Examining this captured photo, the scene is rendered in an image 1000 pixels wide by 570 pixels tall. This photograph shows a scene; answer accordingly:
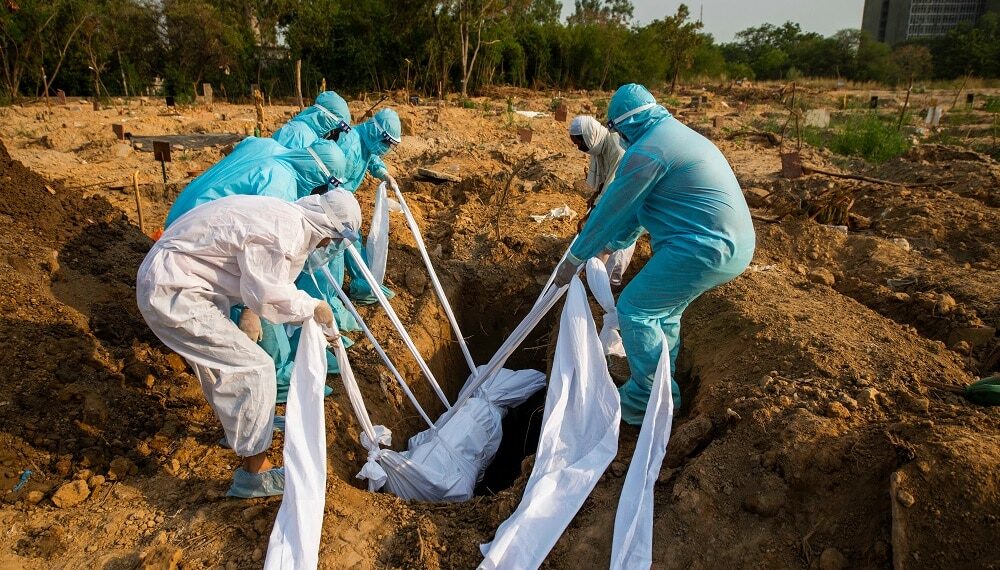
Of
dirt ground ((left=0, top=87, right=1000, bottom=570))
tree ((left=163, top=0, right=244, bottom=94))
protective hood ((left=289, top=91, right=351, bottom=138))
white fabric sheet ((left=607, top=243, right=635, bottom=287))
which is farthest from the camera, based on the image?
tree ((left=163, top=0, right=244, bottom=94))

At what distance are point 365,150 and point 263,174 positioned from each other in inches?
72.3

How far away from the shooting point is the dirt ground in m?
2.15

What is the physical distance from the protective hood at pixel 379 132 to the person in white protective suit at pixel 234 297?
2.37m

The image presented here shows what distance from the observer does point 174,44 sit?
2066cm

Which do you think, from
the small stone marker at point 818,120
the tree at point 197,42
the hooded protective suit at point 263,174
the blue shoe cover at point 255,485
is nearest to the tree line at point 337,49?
the tree at point 197,42

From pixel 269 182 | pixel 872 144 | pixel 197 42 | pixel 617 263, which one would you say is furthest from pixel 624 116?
pixel 197 42

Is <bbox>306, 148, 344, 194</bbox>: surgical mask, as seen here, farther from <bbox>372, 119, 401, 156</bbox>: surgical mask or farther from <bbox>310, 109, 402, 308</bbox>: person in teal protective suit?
<bbox>372, 119, 401, 156</bbox>: surgical mask

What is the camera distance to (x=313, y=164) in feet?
12.1

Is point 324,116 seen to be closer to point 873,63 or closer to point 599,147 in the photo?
point 599,147

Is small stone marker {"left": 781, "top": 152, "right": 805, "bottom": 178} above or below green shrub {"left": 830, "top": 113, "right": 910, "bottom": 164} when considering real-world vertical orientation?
below

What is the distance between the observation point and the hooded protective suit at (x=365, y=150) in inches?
179

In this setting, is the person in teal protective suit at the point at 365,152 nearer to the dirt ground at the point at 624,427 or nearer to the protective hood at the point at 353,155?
the protective hood at the point at 353,155

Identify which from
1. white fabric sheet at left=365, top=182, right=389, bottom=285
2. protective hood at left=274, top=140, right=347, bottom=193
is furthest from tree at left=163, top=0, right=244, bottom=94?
protective hood at left=274, top=140, right=347, bottom=193

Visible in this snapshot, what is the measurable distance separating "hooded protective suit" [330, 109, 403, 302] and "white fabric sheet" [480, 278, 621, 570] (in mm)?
2046
